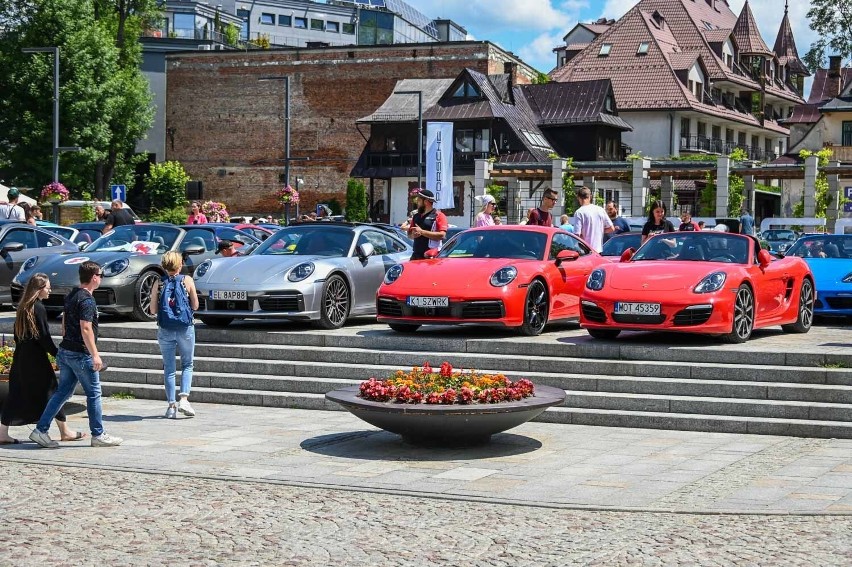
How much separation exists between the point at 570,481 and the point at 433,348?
17.4 ft

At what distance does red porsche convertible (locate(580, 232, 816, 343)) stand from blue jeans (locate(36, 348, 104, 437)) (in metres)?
5.74

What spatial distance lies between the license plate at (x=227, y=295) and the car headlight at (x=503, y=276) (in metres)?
3.13

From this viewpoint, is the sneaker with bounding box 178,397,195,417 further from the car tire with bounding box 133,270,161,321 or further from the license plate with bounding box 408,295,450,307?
the car tire with bounding box 133,270,161,321

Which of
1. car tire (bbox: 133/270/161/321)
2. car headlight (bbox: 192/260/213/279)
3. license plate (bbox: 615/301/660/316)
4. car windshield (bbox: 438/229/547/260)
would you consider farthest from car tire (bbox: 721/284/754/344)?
car tire (bbox: 133/270/161/321)

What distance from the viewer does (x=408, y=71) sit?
260 ft

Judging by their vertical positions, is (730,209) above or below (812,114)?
below

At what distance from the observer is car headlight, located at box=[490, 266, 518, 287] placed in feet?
50.0

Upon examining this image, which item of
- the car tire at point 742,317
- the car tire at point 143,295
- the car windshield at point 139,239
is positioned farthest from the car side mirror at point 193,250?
the car tire at point 742,317

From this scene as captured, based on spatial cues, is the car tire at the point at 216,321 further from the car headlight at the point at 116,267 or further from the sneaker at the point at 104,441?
the sneaker at the point at 104,441

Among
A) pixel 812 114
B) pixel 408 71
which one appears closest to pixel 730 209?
pixel 408 71

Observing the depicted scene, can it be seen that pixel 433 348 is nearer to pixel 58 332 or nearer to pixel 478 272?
pixel 478 272

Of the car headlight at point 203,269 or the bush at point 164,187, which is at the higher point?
the bush at point 164,187

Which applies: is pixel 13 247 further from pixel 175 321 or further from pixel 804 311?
pixel 804 311

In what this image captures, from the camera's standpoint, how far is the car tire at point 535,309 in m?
15.5
